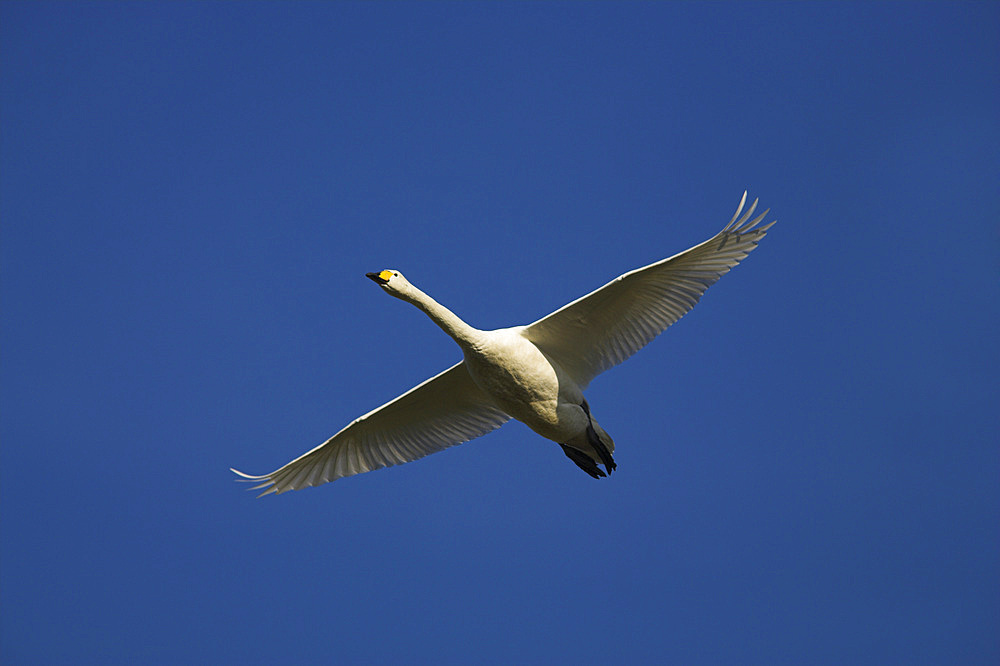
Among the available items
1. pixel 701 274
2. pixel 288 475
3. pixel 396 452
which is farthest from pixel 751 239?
pixel 288 475

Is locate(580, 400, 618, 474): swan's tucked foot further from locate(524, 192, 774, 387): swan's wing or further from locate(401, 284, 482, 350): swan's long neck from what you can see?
locate(401, 284, 482, 350): swan's long neck

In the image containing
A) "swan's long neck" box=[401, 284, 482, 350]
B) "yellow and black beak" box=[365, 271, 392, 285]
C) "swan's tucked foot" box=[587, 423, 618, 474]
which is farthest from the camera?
"swan's tucked foot" box=[587, 423, 618, 474]

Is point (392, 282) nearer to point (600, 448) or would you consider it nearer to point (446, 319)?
point (446, 319)

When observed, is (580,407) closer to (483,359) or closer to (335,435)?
(483,359)

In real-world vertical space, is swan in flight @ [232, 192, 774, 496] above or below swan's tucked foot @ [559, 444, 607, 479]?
above

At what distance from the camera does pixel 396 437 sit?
63.0ft

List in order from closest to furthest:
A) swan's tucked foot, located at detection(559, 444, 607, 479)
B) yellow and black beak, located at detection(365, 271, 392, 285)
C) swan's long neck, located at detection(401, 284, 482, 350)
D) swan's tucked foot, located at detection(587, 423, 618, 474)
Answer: swan's long neck, located at detection(401, 284, 482, 350) < yellow and black beak, located at detection(365, 271, 392, 285) < swan's tucked foot, located at detection(587, 423, 618, 474) < swan's tucked foot, located at detection(559, 444, 607, 479)

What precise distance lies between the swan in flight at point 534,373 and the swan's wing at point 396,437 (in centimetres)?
2

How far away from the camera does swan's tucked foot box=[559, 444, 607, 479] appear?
18.5 meters

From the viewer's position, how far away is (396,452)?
19.2 m

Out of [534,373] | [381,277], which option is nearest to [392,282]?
[381,277]

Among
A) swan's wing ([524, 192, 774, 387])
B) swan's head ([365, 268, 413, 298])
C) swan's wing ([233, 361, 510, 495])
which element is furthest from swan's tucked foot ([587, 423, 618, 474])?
swan's head ([365, 268, 413, 298])

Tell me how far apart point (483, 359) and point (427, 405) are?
2469mm

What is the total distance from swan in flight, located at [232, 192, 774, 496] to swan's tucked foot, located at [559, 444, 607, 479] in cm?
2
